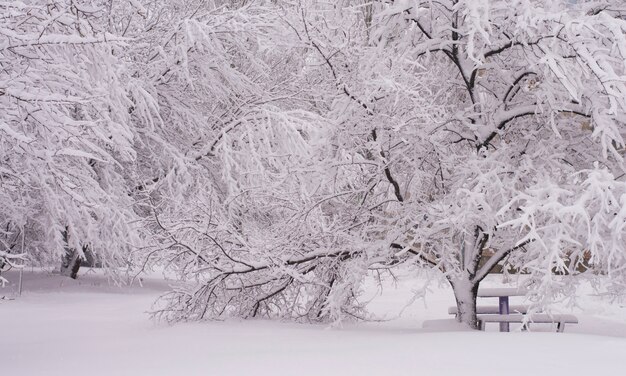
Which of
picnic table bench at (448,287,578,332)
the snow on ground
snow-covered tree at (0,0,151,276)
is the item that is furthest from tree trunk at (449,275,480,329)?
snow-covered tree at (0,0,151,276)

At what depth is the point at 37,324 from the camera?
965 cm

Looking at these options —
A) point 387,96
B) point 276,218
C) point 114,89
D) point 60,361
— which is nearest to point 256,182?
point 276,218

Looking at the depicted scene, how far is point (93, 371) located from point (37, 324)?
4003mm

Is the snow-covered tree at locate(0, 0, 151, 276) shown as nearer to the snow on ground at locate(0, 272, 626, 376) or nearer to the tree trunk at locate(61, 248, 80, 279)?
the snow on ground at locate(0, 272, 626, 376)

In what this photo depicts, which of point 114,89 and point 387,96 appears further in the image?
point 114,89

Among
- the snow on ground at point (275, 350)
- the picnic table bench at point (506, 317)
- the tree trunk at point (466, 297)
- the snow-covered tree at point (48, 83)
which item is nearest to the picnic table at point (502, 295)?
the picnic table bench at point (506, 317)

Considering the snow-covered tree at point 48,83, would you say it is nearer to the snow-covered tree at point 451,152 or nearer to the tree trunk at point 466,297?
the snow-covered tree at point 451,152

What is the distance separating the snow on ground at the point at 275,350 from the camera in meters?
5.62

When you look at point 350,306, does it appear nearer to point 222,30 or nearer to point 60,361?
point 60,361

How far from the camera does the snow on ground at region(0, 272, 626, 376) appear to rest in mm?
5617

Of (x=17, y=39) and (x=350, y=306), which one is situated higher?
(x=17, y=39)

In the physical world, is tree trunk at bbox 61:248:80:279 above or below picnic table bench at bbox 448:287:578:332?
above

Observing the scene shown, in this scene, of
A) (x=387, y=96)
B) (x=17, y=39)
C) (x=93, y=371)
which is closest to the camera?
(x=17, y=39)

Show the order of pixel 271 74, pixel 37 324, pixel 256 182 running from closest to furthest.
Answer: pixel 37 324 → pixel 256 182 → pixel 271 74
